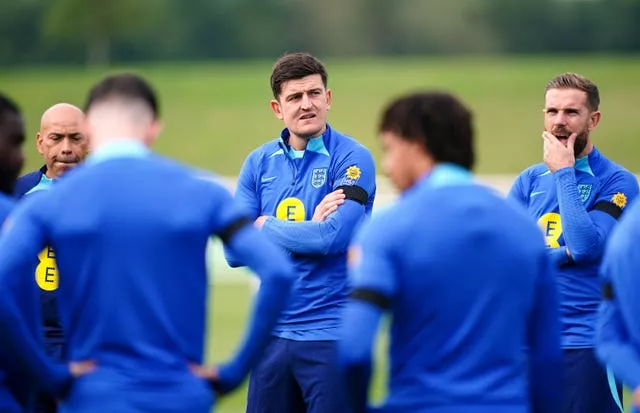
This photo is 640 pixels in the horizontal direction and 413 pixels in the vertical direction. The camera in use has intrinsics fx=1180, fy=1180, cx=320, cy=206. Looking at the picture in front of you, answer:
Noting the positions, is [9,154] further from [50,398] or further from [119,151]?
[50,398]

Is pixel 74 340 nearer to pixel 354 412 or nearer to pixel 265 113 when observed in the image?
pixel 354 412

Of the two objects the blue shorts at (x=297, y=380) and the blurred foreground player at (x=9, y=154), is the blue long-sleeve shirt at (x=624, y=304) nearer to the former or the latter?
the blurred foreground player at (x=9, y=154)

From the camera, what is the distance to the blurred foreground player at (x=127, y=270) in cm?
381

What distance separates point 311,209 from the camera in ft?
20.5

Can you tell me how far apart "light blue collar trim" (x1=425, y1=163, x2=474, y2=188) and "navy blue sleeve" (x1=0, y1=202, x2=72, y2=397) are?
1.29 m

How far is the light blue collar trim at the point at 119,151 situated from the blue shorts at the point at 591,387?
305cm

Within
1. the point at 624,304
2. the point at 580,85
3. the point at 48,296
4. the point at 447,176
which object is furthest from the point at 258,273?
the point at 580,85

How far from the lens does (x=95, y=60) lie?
4859cm

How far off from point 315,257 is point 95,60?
144ft

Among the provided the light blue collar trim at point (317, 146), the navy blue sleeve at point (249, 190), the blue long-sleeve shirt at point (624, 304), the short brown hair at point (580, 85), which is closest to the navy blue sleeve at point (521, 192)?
the short brown hair at point (580, 85)

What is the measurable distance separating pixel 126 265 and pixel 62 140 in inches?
88.8

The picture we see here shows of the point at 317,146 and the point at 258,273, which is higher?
the point at 317,146

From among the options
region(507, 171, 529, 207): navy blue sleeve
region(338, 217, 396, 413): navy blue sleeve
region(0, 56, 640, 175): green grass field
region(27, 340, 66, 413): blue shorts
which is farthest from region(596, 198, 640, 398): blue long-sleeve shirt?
region(0, 56, 640, 175): green grass field

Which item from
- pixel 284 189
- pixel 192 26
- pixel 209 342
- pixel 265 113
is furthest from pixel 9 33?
pixel 284 189
